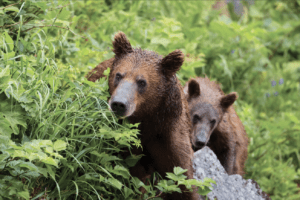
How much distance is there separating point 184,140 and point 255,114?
153 inches

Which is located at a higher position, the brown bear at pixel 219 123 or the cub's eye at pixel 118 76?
the cub's eye at pixel 118 76

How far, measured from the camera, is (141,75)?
3.20 metres

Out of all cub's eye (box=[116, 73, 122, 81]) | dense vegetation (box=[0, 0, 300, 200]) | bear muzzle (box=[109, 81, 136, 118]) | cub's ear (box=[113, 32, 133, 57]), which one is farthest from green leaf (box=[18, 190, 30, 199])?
cub's ear (box=[113, 32, 133, 57])

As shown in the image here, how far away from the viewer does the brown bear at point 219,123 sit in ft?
16.2

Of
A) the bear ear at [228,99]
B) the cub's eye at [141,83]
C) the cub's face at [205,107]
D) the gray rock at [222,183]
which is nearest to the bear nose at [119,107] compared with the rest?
the cub's eye at [141,83]

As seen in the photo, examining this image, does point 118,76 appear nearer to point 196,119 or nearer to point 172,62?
point 172,62

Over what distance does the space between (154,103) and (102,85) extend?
49cm

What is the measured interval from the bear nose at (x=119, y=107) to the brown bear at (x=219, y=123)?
6.46 feet

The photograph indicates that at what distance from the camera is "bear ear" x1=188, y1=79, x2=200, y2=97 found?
4932mm

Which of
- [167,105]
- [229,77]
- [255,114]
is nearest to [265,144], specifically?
[255,114]

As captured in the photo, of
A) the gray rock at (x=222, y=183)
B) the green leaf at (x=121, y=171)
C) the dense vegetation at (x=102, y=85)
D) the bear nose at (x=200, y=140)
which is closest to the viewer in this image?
the dense vegetation at (x=102, y=85)

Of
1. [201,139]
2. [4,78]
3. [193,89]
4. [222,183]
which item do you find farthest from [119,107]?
[193,89]

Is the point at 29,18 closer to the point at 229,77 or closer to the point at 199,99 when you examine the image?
the point at 199,99

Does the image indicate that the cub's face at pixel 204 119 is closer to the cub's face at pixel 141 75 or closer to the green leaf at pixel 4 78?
the cub's face at pixel 141 75
